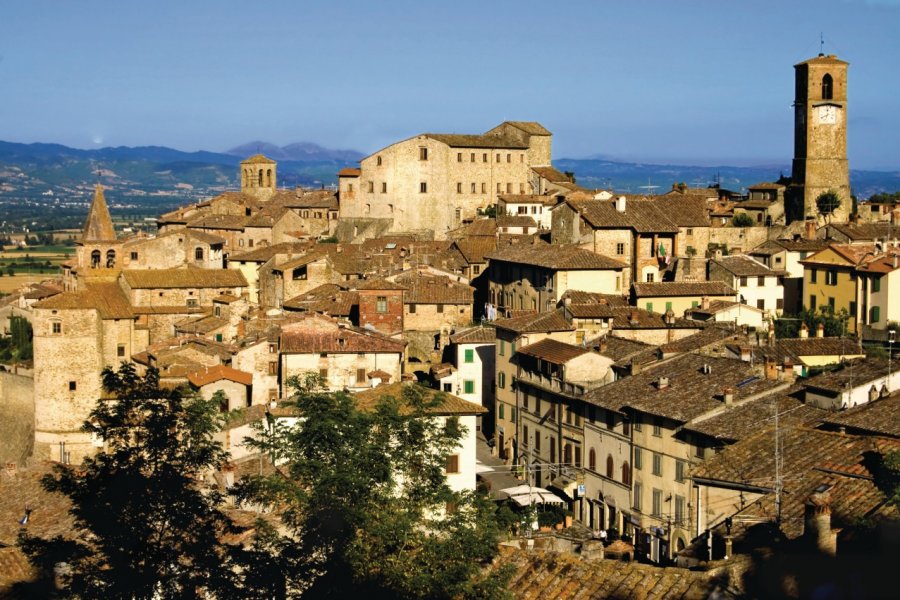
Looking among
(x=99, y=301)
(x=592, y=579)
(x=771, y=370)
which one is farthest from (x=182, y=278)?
(x=592, y=579)

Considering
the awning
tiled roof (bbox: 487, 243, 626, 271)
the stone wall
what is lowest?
the stone wall

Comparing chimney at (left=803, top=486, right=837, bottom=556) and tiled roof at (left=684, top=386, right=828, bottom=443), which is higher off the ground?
chimney at (left=803, top=486, right=837, bottom=556)

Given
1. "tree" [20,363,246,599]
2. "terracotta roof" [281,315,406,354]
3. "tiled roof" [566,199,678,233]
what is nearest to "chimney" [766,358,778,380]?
"terracotta roof" [281,315,406,354]

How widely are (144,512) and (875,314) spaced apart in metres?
33.3

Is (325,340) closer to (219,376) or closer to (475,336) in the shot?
(219,376)

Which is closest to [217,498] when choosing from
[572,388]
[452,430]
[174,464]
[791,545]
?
[174,464]

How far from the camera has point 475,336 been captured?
44719 millimetres

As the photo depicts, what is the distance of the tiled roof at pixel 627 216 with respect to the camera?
167 feet

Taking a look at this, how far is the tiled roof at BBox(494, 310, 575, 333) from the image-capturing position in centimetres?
4084

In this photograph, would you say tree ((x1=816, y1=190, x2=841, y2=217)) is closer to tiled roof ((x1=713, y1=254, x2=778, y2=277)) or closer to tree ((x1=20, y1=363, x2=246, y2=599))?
tiled roof ((x1=713, y1=254, x2=778, y2=277))

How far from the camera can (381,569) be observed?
54.0ft

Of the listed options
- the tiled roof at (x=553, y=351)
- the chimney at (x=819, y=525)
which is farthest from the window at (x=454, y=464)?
the chimney at (x=819, y=525)

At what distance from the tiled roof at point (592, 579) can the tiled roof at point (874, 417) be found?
29.5 feet

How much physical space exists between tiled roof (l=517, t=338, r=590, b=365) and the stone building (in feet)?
118
